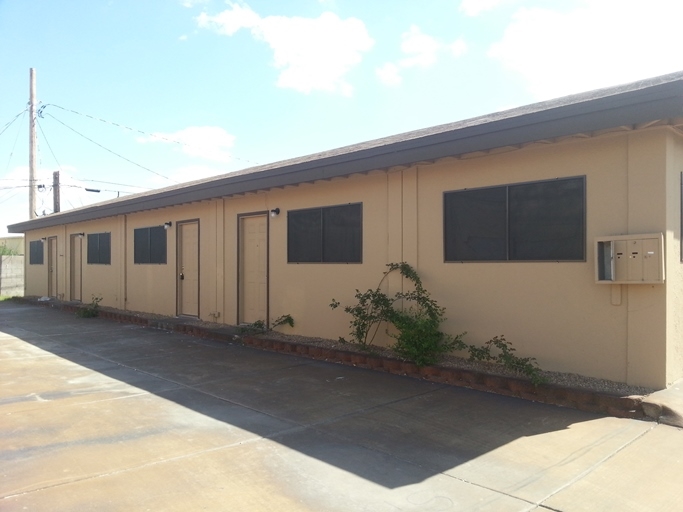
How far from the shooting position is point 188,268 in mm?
13305

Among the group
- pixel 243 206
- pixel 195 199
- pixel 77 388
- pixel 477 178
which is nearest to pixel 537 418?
pixel 477 178

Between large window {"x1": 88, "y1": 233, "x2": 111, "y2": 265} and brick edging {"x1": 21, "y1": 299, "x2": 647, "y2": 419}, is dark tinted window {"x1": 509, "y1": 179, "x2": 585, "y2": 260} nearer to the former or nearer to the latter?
brick edging {"x1": 21, "y1": 299, "x2": 647, "y2": 419}

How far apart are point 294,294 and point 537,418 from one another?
571 centimetres

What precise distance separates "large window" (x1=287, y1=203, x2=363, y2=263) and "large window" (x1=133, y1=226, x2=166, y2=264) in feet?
17.6

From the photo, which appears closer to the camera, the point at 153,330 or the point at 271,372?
the point at 271,372

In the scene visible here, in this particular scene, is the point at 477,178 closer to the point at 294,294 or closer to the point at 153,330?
the point at 294,294

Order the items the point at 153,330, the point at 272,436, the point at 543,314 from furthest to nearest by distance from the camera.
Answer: the point at 153,330 < the point at 543,314 < the point at 272,436

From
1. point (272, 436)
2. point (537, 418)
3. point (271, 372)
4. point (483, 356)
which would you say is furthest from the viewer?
point (271, 372)

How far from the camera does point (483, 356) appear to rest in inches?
279

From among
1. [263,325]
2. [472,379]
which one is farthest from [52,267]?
[472,379]

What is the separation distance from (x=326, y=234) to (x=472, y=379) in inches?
157

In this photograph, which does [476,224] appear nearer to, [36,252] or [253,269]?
[253,269]

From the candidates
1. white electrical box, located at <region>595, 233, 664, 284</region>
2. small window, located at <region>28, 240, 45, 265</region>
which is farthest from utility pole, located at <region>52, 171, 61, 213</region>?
white electrical box, located at <region>595, 233, 664, 284</region>

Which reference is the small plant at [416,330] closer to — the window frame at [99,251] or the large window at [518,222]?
the large window at [518,222]
